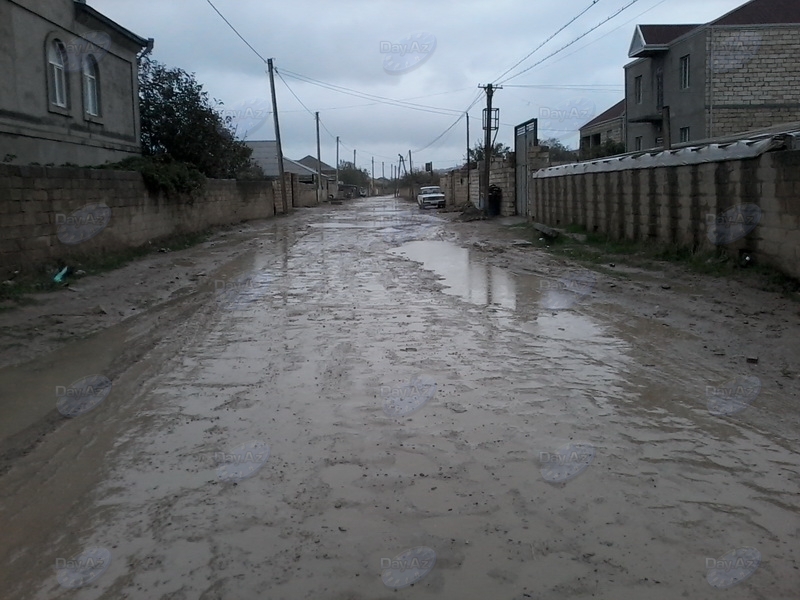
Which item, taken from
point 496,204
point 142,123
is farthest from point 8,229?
point 496,204

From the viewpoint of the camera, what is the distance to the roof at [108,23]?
1994 cm

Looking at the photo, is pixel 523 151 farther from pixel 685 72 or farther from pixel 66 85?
pixel 66 85

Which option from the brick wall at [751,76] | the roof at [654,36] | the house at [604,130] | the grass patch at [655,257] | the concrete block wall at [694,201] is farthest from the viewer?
the house at [604,130]

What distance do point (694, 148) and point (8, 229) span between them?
12035 mm

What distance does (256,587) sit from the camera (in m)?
3.39

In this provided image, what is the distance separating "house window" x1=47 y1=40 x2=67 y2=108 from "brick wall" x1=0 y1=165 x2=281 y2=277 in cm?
310

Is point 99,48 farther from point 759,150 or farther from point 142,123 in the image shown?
point 759,150

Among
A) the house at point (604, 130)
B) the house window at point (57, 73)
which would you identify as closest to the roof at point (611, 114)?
the house at point (604, 130)

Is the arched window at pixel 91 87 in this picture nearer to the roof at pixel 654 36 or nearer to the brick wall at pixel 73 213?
the brick wall at pixel 73 213

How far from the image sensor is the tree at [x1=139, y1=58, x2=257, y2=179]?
27.3 meters

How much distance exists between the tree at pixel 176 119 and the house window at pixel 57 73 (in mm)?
7274

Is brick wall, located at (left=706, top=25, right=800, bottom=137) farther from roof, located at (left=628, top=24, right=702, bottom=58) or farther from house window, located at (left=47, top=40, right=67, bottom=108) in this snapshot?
house window, located at (left=47, top=40, right=67, bottom=108)
